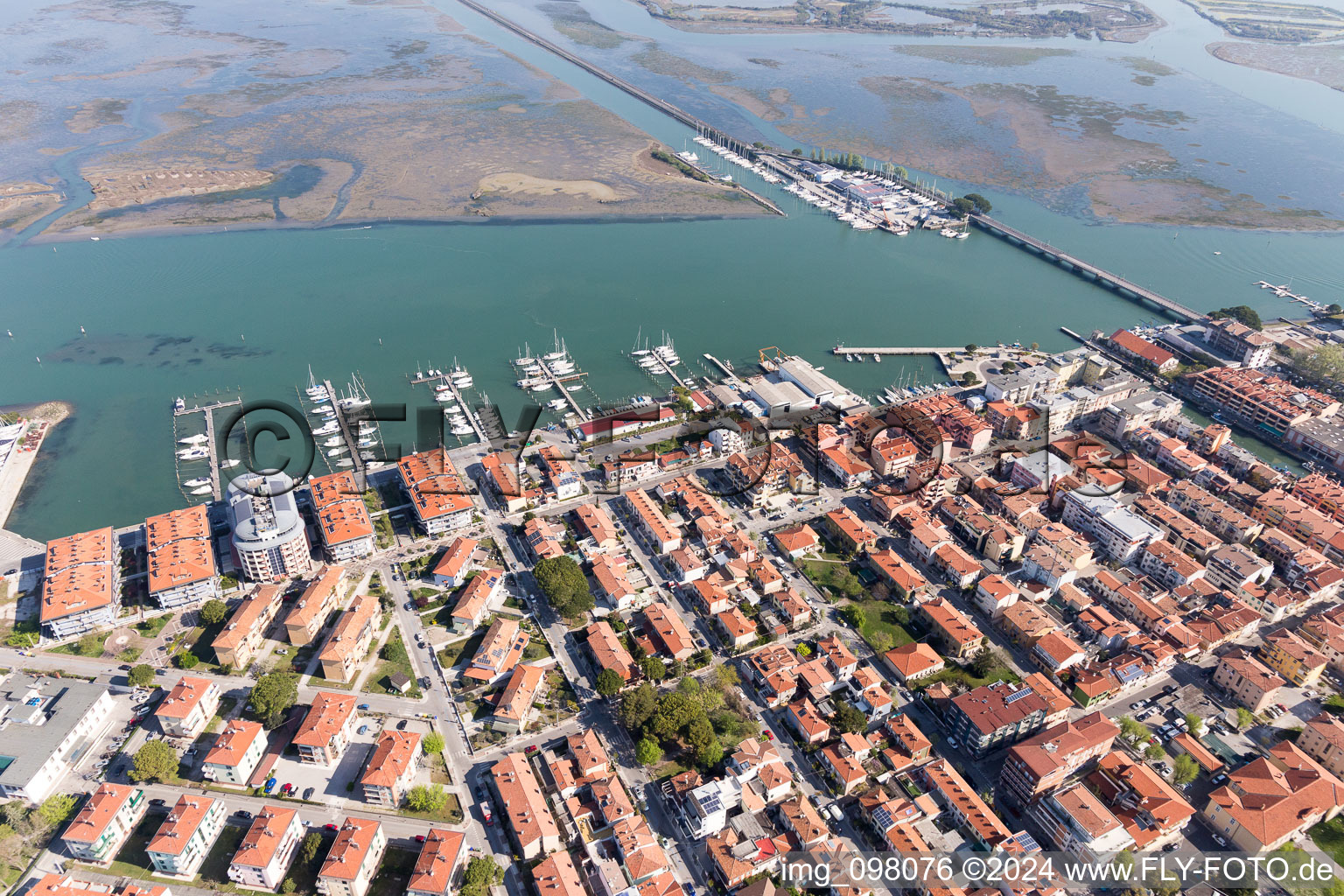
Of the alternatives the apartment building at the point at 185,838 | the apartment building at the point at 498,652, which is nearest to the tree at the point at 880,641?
the apartment building at the point at 498,652

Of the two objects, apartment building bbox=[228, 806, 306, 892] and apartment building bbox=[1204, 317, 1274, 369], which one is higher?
apartment building bbox=[1204, 317, 1274, 369]

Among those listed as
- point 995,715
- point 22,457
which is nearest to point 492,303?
point 22,457

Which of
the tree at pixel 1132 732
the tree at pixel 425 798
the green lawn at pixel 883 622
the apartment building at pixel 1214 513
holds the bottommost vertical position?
the tree at pixel 425 798

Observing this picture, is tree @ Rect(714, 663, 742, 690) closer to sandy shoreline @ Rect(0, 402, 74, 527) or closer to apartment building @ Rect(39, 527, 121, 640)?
apartment building @ Rect(39, 527, 121, 640)

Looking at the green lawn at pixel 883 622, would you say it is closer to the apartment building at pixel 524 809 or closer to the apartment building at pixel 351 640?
the apartment building at pixel 524 809

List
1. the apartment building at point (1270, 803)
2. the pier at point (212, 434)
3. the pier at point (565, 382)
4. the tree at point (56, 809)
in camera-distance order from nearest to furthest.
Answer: the apartment building at point (1270, 803) < the tree at point (56, 809) < the pier at point (212, 434) < the pier at point (565, 382)

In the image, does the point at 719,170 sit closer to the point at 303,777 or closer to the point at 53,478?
the point at 53,478

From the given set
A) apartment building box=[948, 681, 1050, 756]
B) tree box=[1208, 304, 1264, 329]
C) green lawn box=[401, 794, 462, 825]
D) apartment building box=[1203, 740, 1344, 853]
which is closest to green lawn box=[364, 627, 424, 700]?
green lawn box=[401, 794, 462, 825]
